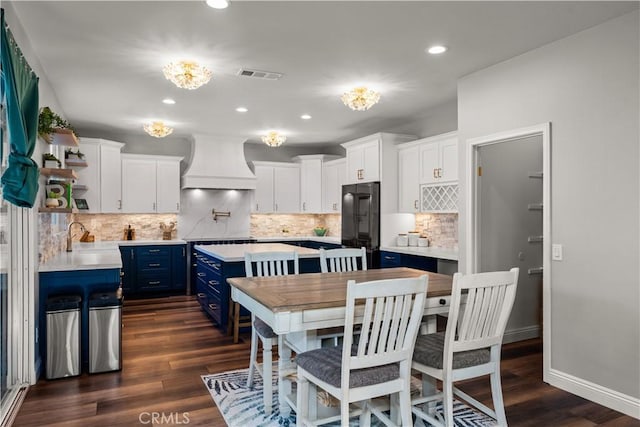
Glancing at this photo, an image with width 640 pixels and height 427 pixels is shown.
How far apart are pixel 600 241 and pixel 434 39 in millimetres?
1913

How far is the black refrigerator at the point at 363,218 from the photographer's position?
20.1 feet

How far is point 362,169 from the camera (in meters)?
6.57

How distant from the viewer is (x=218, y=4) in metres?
2.88

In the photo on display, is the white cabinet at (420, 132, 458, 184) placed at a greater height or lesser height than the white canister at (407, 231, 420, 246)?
greater

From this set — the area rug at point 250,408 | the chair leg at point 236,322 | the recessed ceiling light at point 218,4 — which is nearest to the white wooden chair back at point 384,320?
the area rug at point 250,408

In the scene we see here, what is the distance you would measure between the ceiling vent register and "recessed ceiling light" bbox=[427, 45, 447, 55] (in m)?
1.44

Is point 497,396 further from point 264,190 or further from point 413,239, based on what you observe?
point 264,190

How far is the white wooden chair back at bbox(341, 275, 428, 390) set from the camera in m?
2.13

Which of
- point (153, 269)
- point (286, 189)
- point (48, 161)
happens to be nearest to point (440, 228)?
point (286, 189)

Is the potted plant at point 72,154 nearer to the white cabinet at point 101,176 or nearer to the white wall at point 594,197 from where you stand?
the white cabinet at point 101,176

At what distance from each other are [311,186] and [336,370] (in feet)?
20.0

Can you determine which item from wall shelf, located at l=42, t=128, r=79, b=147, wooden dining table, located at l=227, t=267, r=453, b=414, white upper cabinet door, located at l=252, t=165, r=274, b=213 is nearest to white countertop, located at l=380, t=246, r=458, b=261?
wooden dining table, located at l=227, t=267, r=453, b=414

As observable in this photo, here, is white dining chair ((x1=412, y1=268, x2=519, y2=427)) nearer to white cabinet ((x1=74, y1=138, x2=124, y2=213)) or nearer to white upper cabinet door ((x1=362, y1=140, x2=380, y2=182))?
white upper cabinet door ((x1=362, y1=140, x2=380, y2=182))

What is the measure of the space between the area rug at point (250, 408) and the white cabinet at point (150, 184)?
176 inches
